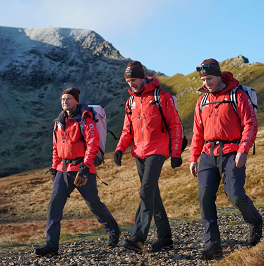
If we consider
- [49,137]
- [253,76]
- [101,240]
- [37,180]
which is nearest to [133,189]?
[37,180]

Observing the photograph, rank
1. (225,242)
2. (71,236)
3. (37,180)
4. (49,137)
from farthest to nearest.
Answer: (49,137)
(37,180)
(71,236)
(225,242)

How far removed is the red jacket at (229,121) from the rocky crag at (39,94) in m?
95.6

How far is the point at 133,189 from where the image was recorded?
38188mm

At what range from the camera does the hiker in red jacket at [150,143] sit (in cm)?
720

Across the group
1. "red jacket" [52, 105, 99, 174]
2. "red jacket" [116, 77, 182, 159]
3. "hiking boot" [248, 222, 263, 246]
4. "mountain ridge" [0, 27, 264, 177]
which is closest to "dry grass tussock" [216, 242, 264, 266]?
"hiking boot" [248, 222, 263, 246]

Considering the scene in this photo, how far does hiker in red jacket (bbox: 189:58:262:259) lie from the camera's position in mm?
6494

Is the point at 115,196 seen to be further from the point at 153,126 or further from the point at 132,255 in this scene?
the point at 153,126

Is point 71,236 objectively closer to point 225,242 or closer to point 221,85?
point 225,242

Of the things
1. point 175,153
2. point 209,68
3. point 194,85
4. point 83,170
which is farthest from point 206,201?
point 194,85

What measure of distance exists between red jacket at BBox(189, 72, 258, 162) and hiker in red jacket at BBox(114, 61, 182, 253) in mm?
791

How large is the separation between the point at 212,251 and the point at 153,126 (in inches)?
122

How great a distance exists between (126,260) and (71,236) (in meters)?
5.88

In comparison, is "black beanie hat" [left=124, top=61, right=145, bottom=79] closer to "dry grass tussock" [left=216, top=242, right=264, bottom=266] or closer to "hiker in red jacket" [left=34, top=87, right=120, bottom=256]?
"hiker in red jacket" [left=34, top=87, right=120, bottom=256]

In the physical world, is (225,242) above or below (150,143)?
below
